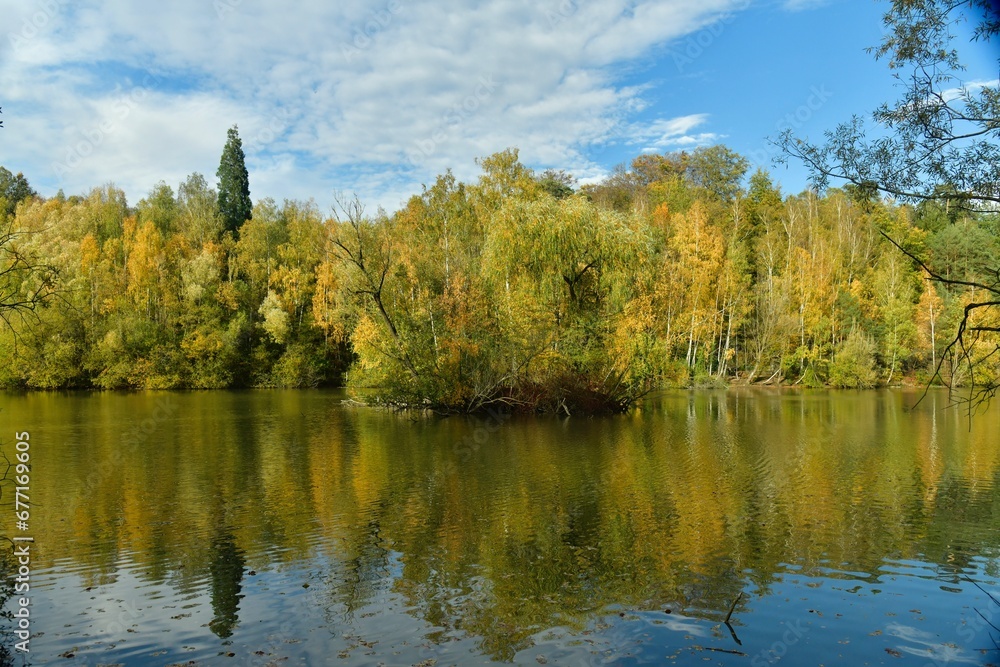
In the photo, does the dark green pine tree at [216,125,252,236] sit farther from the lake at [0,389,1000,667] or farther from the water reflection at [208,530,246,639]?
the water reflection at [208,530,246,639]

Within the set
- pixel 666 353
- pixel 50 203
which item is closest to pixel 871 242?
pixel 666 353

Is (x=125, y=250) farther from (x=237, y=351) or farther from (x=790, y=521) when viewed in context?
(x=790, y=521)

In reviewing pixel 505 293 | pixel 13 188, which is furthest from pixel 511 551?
pixel 13 188

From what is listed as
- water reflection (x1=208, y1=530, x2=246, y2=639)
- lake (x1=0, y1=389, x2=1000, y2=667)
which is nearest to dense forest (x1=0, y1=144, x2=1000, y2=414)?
lake (x1=0, y1=389, x2=1000, y2=667)

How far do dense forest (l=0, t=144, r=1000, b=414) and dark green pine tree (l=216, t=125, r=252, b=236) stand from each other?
1.57 ft

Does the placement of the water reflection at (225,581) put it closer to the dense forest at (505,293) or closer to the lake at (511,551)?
the lake at (511,551)

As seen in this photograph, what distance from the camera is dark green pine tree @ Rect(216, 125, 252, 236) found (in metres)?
59.8

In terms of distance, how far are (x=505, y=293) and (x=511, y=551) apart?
57.3ft

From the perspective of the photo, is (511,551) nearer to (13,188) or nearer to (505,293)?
(505,293)

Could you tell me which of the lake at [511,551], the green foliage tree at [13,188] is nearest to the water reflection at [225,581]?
the lake at [511,551]

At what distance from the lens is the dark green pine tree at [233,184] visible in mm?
59812

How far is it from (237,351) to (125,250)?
1111cm

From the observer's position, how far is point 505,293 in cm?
2666

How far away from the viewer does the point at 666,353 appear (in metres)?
28.1
